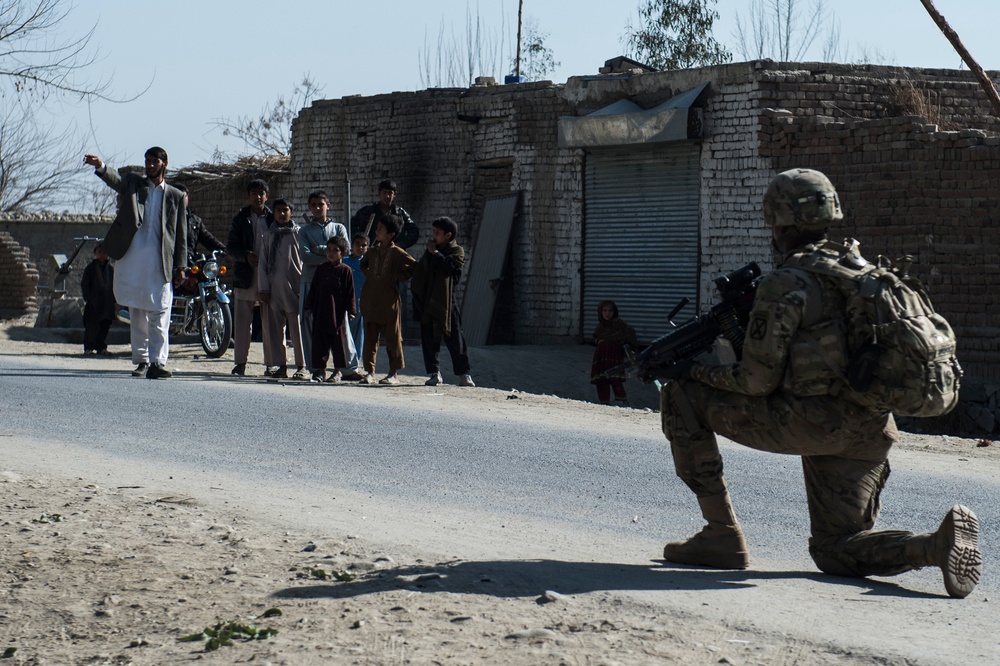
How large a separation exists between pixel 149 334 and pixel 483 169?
356 inches

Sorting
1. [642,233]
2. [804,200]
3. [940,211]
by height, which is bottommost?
[804,200]

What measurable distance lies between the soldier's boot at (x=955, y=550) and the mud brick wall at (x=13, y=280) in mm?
23091

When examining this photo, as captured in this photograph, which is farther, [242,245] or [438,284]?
[242,245]

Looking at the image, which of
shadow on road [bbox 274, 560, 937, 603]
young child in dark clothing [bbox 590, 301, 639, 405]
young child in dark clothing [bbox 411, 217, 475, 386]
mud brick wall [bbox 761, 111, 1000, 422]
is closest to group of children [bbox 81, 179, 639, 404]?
young child in dark clothing [bbox 411, 217, 475, 386]

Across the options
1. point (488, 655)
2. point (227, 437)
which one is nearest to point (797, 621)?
point (488, 655)

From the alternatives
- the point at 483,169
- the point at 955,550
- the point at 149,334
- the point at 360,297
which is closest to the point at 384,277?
the point at 360,297

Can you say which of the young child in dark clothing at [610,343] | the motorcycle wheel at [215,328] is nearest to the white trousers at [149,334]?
the motorcycle wheel at [215,328]

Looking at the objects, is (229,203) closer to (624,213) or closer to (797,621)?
(624,213)

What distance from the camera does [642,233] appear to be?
18.0m

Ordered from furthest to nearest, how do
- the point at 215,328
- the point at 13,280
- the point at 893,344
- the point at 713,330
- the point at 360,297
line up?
the point at 13,280 → the point at 215,328 → the point at 360,297 → the point at 713,330 → the point at 893,344

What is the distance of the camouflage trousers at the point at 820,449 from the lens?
14.1 ft

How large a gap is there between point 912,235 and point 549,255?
5.86 m

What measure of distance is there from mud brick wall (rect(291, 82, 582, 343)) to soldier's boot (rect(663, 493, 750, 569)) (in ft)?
45.8

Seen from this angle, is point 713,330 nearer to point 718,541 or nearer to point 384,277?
point 718,541
